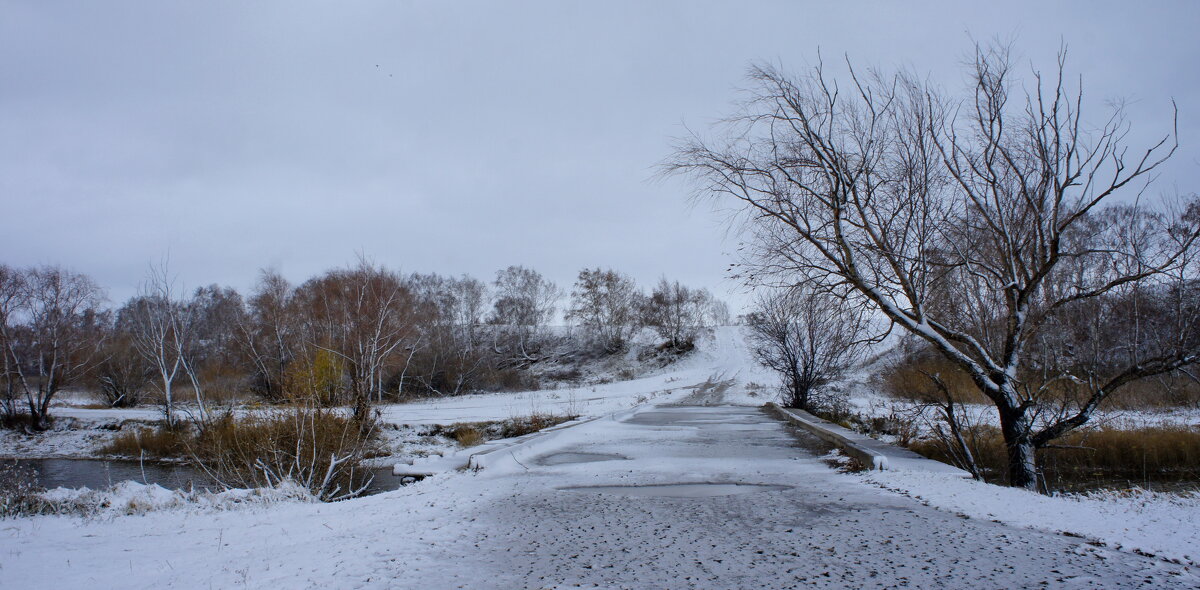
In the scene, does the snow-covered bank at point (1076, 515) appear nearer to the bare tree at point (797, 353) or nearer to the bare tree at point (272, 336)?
the bare tree at point (797, 353)

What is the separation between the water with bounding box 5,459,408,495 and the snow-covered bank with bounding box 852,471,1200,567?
9.65m

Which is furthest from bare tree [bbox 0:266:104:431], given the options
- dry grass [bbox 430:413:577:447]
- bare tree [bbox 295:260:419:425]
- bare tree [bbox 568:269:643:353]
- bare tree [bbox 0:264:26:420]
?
bare tree [bbox 568:269:643:353]

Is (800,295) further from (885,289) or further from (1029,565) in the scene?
(1029,565)

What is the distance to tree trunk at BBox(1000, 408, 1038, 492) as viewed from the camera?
313 inches

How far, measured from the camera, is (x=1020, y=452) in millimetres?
8039

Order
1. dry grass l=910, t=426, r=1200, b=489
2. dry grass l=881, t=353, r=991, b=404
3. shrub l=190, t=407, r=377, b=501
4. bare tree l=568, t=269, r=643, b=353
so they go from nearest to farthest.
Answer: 1. shrub l=190, t=407, r=377, b=501
2. dry grass l=910, t=426, r=1200, b=489
3. dry grass l=881, t=353, r=991, b=404
4. bare tree l=568, t=269, r=643, b=353

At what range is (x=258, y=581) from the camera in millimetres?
3619

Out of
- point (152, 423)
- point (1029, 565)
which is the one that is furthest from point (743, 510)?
point (152, 423)

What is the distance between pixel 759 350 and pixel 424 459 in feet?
53.2

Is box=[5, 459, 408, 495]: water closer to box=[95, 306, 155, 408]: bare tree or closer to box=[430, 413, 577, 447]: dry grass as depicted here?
box=[430, 413, 577, 447]: dry grass

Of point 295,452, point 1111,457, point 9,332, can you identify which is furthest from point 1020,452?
point 9,332

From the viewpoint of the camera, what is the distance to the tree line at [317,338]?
66.0 feet

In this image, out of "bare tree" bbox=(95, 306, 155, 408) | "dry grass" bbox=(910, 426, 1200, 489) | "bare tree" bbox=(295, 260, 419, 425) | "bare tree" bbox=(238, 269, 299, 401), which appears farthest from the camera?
"bare tree" bbox=(95, 306, 155, 408)

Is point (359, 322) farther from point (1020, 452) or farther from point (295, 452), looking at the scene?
point (1020, 452)
